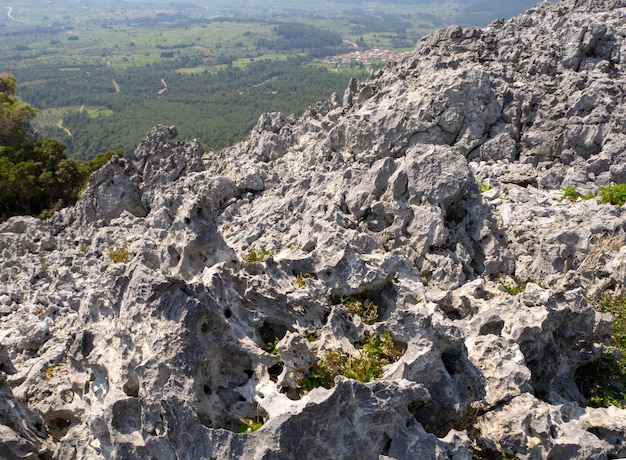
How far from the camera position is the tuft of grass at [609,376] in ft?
31.3

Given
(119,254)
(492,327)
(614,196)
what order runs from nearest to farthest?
1. (492,327)
2. (614,196)
3. (119,254)

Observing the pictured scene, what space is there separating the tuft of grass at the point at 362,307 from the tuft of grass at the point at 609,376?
4.90 meters

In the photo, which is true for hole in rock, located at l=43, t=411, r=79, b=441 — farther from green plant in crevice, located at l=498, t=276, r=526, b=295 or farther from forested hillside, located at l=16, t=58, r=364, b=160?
forested hillside, located at l=16, t=58, r=364, b=160

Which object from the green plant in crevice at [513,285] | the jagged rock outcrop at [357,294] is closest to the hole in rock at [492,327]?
the jagged rock outcrop at [357,294]

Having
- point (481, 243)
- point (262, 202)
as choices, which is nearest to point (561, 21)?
point (481, 243)

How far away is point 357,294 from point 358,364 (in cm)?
247

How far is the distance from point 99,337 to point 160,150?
19.9 metres

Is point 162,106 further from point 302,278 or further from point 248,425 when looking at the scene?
point 248,425

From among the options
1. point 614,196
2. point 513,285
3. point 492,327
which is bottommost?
point 513,285

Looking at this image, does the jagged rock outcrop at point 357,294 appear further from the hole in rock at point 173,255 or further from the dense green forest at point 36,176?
the dense green forest at point 36,176

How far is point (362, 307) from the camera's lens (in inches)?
403

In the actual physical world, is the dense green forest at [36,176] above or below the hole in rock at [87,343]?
below

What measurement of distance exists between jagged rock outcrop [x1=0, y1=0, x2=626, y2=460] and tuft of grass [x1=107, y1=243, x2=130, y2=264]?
0.09 m

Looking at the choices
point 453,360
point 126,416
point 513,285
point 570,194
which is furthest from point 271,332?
point 570,194
